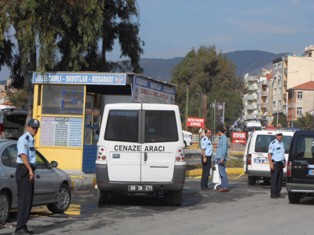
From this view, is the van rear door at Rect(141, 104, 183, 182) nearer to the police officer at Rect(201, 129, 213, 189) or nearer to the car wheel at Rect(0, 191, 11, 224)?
the car wheel at Rect(0, 191, 11, 224)

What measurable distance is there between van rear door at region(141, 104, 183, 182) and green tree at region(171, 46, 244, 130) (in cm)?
6329

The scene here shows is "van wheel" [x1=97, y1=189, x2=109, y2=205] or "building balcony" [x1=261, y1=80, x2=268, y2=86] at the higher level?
"building balcony" [x1=261, y1=80, x2=268, y2=86]

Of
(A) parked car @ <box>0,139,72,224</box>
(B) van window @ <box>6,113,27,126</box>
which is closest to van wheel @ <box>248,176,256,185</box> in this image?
(A) parked car @ <box>0,139,72,224</box>

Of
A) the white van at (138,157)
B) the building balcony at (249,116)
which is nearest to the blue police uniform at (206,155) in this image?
the white van at (138,157)

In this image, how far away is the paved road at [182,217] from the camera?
35.2 feet

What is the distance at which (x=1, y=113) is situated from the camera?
1093 inches

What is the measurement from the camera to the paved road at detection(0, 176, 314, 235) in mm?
10719

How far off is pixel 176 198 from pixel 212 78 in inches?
2626

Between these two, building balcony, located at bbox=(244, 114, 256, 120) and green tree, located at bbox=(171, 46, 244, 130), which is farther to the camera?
building balcony, located at bbox=(244, 114, 256, 120)

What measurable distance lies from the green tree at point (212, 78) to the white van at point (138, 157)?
63.4m

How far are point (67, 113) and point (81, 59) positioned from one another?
16.9 feet

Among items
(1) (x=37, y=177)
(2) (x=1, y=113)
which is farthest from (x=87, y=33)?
(1) (x=37, y=177)

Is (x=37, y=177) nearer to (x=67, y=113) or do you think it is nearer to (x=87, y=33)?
(x=67, y=113)

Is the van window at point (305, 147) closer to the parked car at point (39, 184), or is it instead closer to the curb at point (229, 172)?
the parked car at point (39, 184)
